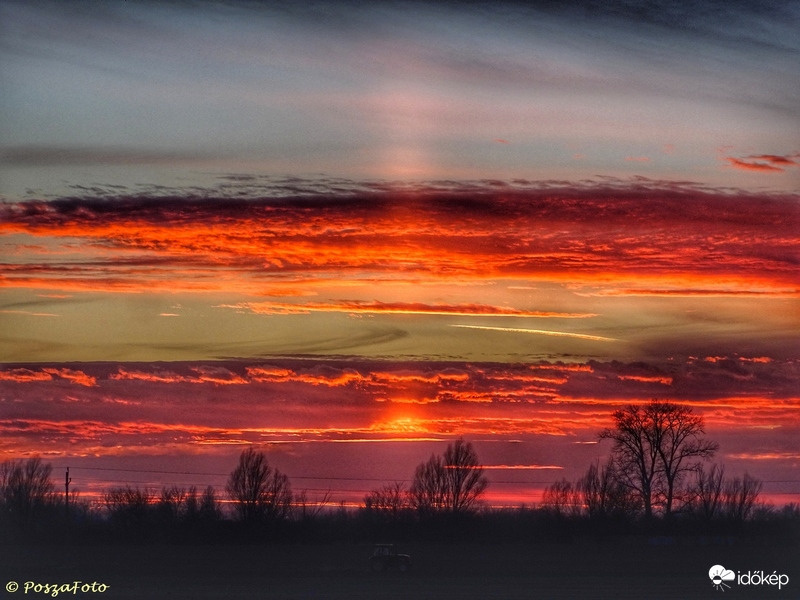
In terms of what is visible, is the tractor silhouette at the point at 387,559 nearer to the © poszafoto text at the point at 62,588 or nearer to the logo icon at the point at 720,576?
the © poszafoto text at the point at 62,588

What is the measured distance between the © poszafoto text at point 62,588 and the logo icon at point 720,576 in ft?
15.0

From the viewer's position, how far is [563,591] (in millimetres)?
10117

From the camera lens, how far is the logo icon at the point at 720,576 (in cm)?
966

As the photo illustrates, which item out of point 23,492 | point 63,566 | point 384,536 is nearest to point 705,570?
point 384,536

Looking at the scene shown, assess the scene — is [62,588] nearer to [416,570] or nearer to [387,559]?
[387,559]

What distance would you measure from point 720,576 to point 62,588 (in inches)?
193

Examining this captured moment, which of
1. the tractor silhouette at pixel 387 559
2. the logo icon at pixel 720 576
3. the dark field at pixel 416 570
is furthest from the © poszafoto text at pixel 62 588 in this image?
the logo icon at pixel 720 576

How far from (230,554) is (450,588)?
1908mm

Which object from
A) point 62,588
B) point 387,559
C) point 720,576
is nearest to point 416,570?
point 387,559

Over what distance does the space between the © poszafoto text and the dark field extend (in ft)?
0.11

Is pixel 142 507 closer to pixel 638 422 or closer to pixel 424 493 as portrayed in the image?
pixel 424 493

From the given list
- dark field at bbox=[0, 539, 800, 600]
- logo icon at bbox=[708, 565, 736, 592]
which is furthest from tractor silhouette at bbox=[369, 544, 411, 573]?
logo icon at bbox=[708, 565, 736, 592]

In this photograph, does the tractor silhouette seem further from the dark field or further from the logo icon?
the logo icon

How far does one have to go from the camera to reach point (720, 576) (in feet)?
31.9
